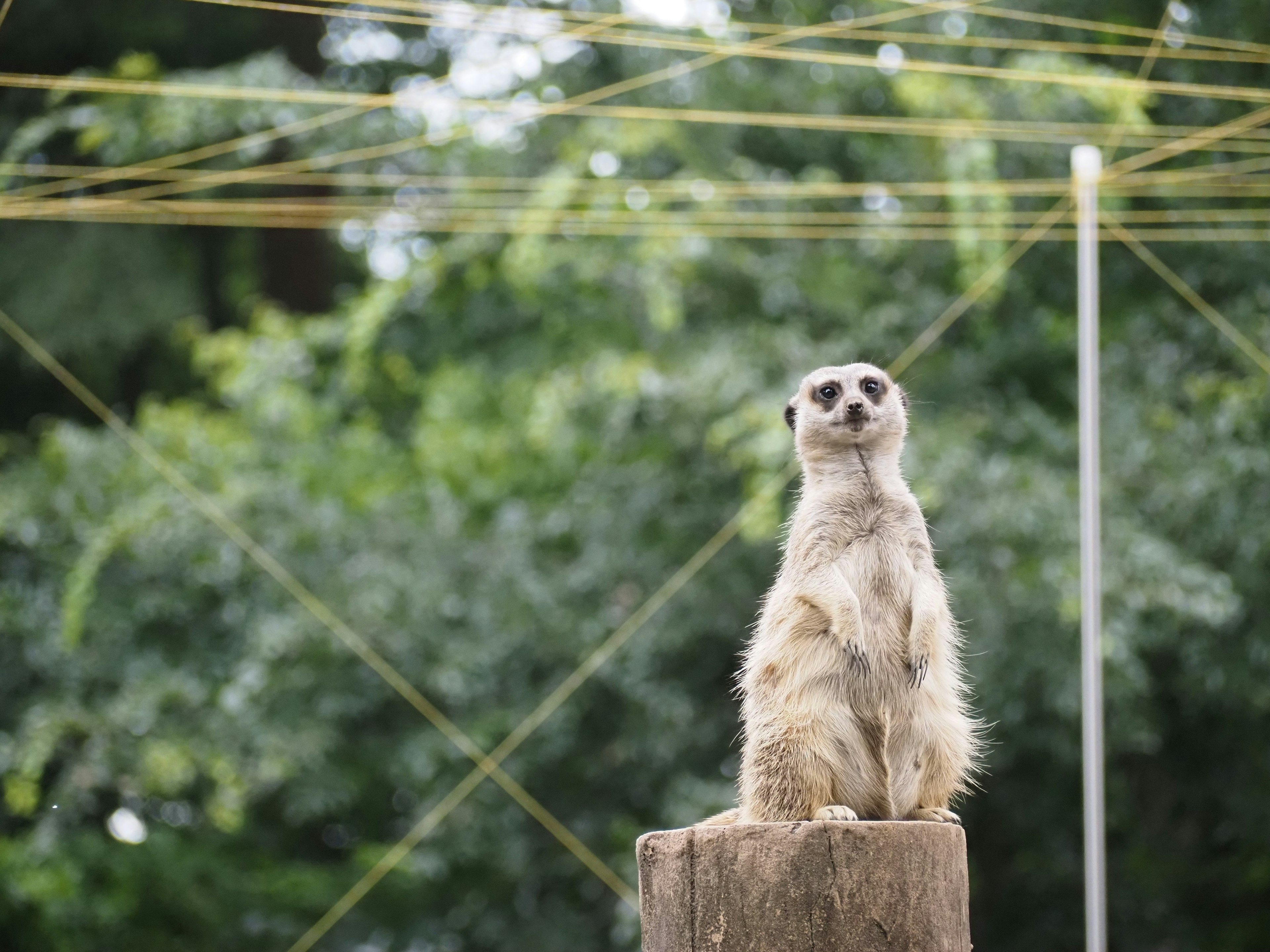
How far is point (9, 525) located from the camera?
24.5 ft

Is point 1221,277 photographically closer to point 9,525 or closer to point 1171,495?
point 1171,495

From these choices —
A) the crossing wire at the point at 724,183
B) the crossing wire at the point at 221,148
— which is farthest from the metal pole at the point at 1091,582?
the crossing wire at the point at 221,148

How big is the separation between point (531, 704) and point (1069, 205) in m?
3.80

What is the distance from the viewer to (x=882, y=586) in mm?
2760

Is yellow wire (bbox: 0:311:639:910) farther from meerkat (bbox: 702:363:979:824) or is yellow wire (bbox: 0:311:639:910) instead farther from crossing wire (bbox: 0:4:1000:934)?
meerkat (bbox: 702:363:979:824)

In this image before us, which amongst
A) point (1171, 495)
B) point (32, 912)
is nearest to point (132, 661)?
point (32, 912)

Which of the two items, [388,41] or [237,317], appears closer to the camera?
[388,41]

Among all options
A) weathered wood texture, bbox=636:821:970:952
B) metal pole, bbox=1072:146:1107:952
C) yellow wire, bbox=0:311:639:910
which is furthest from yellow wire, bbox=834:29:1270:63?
weathered wood texture, bbox=636:821:970:952

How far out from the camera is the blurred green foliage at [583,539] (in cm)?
712

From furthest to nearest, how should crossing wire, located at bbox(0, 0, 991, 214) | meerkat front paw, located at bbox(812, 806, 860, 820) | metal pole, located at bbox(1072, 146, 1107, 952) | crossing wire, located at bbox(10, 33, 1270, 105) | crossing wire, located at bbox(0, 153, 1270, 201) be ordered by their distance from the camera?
crossing wire, located at bbox(0, 153, 1270, 201) < crossing wire, located at bbox(0, 0, 991, 214) < crossing wire, located at bbox(10, 33, 1270, 105) < metal pole, located at bbox(1072, 146, 1107, 952) < meerkat front paw, located at bbox(812, 806, 860, 820)

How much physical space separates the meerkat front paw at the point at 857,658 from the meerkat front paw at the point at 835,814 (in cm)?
27

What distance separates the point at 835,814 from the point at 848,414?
2.55 feet

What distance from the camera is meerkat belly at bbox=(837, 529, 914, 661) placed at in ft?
8.89

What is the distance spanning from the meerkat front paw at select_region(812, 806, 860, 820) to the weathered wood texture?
0.10 m
